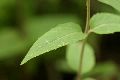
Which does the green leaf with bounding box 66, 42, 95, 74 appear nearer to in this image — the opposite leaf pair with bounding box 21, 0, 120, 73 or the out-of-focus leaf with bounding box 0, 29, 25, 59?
the opposite leaf pair with bounding box 21, 0, 120, 73

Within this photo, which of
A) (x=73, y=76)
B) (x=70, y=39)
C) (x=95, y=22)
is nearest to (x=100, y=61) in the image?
(x=73, y=76)

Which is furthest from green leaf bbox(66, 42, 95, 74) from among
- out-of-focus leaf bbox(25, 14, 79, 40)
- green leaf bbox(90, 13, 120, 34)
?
out-of-focus leaf bbox(25, 14, 79, 40)

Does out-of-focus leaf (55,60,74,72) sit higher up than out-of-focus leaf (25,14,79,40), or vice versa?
out-of-focus leaf (25,14,79,40)

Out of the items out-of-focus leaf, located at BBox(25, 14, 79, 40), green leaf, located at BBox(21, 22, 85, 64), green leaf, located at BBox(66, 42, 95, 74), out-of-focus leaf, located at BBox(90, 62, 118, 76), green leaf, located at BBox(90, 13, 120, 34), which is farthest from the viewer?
out-of-focus leaf, located at BBox(25, 14, 79, 40)

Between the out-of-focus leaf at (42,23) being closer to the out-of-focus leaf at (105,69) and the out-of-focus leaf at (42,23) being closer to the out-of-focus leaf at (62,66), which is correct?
the out-of-focus leaf at (62,66)

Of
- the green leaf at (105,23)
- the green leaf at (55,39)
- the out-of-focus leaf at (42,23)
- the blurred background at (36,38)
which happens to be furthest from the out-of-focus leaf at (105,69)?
the green leaf at (55,39)
